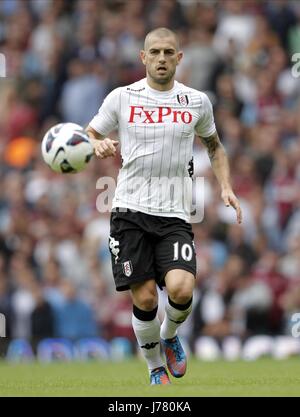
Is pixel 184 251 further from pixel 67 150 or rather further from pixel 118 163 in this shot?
pixel 118 163

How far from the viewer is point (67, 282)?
53.8ft

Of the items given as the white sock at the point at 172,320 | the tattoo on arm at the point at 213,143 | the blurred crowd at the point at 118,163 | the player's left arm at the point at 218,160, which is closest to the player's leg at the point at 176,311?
the white sock at the point at 172,320

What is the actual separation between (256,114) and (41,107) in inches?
150

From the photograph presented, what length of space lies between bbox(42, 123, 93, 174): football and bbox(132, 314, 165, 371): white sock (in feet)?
4.41

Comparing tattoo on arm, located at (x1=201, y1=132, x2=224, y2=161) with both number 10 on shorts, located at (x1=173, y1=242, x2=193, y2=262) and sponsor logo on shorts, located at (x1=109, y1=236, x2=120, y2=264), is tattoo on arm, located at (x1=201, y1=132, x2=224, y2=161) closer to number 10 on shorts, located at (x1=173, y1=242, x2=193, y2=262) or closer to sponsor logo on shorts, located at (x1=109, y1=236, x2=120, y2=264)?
number 10 on shorts, located at (x1=173, y1=242, x2=193, y2=262)

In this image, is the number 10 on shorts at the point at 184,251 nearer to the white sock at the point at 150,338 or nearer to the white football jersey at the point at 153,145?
the white football jersey at the point at 153,145

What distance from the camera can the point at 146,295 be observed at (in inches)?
370

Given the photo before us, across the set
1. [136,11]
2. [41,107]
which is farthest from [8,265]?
[136,11]

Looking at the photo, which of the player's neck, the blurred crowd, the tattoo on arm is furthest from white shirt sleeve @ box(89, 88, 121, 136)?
the blurred crowd

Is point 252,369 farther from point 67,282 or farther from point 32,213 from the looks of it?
point 32,213

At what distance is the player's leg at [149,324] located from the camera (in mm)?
9422

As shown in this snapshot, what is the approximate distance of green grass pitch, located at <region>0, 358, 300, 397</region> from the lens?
8.78 m

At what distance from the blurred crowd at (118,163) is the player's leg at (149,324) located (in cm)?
581

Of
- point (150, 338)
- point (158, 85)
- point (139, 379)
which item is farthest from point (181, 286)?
point (139, 379)
